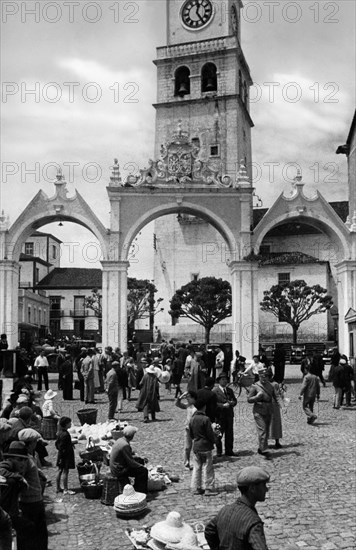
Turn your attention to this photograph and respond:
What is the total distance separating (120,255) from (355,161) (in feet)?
53.2

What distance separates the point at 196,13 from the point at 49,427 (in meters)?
53.9

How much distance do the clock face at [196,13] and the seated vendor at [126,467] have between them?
5658 cm

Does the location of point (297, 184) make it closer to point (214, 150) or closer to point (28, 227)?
point (28, 227)

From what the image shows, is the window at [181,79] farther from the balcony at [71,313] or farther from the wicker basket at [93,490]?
the wicker basket at [93,490]

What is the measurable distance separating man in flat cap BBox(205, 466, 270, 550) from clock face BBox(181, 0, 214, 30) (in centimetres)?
6126

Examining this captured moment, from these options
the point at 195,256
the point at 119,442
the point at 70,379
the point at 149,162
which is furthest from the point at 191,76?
the point at 119,442

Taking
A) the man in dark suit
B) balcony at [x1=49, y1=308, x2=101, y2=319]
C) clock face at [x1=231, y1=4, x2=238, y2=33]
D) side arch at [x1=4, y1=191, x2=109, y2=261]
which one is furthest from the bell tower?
the man in dark suit

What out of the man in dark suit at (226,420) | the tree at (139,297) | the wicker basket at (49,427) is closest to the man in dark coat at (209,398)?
the man in dark suit at (226,420)

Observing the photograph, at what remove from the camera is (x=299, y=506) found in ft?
33.0

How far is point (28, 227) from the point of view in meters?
→ 31.2

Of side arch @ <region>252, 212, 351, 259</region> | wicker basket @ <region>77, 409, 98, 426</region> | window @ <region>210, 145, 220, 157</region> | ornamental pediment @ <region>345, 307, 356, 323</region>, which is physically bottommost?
wicker basket @ <region>77, 409, 98, 426</region>

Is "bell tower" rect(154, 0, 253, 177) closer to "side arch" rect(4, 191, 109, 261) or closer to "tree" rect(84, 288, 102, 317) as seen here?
"tree" rect(84, 288, 102, 317)

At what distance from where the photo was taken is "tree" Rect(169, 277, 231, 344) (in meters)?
55.5

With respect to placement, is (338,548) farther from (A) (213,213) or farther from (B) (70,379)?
(A) (213,213)
